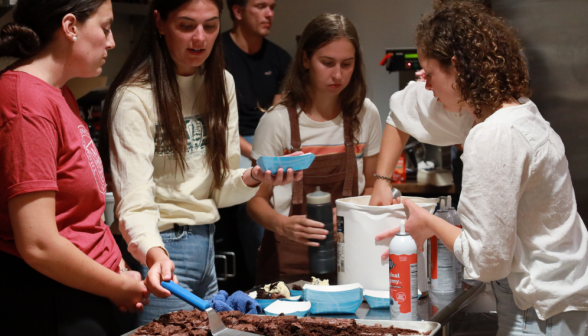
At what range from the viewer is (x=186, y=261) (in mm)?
1719

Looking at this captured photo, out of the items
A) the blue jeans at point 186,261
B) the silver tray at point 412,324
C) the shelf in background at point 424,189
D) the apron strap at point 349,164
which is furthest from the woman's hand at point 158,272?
the shelf in background at point 424,189

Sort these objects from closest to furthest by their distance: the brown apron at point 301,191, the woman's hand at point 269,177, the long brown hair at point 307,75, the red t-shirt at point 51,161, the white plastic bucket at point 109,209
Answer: the red t-shirt at point 51,161 → the woman's hand at point 269,177 → the brown apron at point 301,191 → the long brown hair at point 307,75 → the white plastic bucket at point 109,209

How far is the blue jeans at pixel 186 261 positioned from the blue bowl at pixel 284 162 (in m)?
0.29

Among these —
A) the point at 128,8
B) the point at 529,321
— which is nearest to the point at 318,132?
the point at 529,321

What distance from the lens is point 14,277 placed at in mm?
1229

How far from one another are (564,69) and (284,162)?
5.00 feet

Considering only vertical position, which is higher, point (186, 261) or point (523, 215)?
point (523, 215)

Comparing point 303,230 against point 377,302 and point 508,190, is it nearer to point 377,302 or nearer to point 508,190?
point 377,302

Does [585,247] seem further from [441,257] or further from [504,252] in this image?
[441,257]

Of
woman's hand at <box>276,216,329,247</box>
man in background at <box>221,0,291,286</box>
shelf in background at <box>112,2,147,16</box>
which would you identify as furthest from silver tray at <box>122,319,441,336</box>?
shelf in background at <box>112,2,147,16</box>

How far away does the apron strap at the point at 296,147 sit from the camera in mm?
2180

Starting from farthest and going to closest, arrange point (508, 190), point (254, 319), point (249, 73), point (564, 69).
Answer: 1. point (249, 73)
2. point (564, 69)
3. point (254, 319)
4. point (508, 190)

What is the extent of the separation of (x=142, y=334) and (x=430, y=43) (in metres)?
1.04

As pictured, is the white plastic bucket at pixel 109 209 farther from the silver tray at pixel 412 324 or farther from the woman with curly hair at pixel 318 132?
the silver tray at pixel 412 324
